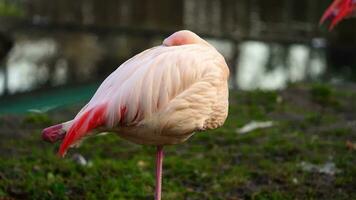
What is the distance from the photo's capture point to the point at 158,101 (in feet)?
8.41

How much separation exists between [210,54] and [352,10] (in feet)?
6.49

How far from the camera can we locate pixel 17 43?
10867 mm

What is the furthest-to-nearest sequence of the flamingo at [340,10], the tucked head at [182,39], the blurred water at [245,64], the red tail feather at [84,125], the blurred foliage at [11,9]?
the blurred foliage at [11,9] → the blurred water at [245,64] → the flamingo at [340,10] → the tucked head at [182,39] → the red tail feather at [84,125]

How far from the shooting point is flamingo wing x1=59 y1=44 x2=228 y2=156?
2.48 meters

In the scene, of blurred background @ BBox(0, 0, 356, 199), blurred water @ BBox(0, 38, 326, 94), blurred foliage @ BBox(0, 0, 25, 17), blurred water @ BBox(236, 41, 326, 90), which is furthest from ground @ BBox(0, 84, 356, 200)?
blurred foliage @ BBox(0, 0, 25, 17)

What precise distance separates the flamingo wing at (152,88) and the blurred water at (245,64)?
601cm

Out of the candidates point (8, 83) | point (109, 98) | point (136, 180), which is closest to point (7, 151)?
point (136, 180)

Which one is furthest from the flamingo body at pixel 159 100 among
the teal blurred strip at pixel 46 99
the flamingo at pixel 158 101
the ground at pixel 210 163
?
the teal blurred strip at pixel 46 99

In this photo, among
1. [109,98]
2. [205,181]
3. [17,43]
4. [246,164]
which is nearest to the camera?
[109,98]

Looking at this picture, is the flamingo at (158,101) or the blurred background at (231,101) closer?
the flamingo at (158,101)

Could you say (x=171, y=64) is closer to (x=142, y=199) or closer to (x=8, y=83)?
(x=142, y=199)

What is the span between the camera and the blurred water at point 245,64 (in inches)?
359

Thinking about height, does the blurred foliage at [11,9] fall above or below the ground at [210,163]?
below

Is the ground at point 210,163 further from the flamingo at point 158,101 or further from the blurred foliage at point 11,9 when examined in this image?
the blurred foliage at point 11,9
